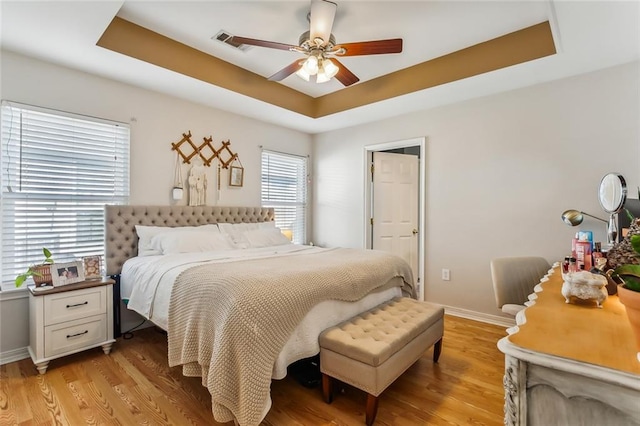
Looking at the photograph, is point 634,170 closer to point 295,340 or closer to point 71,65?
Result: point 295,340

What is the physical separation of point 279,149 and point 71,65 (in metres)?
2.52

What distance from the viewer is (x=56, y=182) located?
2738 mm

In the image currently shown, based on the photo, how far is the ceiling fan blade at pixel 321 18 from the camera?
213 centimetres

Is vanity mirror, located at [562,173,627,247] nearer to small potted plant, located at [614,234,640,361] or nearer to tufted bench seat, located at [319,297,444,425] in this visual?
tufted bench seat, located at [319,297,444,425]

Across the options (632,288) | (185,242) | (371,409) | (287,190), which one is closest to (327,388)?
(371,409)

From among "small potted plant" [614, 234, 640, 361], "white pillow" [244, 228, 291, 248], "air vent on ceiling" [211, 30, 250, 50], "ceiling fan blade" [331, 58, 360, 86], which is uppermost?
"air vent on ceiling" [211, 30, 250, 50]

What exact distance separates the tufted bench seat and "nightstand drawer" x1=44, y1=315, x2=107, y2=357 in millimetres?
1964

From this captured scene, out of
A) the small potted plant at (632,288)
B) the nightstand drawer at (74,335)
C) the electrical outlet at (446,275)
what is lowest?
the nightstand drawer at (74,335)

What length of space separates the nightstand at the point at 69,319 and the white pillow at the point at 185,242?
1.71 ft

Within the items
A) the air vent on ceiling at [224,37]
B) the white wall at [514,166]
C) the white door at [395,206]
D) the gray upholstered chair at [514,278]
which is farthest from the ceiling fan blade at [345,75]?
the gray upholstered chair at [514,278]

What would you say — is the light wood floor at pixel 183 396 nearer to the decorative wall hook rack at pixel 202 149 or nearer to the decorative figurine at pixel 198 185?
the decorative figurine at pixel 198 185

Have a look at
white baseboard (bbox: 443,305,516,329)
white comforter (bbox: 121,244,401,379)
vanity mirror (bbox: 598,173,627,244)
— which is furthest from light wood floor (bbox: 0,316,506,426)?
vanity mirror (bbox: 598,173,627,244)

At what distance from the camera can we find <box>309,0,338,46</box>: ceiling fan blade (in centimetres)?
213

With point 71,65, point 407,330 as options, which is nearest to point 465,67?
point 407,330
